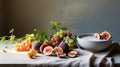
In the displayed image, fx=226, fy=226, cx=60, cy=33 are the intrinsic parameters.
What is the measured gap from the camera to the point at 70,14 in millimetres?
2314

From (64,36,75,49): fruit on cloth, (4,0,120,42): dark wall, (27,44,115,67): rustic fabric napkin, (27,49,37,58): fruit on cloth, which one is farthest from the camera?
(4,0,120,42): dark wall

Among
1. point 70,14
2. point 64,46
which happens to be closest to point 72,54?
point 64,46

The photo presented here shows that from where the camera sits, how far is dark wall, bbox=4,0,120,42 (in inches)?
90.3

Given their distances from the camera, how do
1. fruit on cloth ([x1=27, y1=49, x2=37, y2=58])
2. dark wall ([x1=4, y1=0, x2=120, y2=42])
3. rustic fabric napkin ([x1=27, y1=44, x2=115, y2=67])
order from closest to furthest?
rustic fabric napkin ([x1=27, y1=44, x2=115, y2=67]) < fruit on cloth ([x1=27, y1=49, x2=37, y2=58]) < dark wall ([x1=4, y1=0, x2=120, y2=42])

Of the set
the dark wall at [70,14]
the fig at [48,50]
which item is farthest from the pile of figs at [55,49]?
the dark wall at [70,14]

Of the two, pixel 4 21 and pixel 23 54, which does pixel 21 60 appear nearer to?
pixel 23 54

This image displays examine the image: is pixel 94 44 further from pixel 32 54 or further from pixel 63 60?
pixel 32 54

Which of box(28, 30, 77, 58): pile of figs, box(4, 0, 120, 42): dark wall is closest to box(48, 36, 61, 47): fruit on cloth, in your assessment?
box(28, 30, 77, 58): pile of figs

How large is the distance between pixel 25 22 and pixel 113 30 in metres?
0.91

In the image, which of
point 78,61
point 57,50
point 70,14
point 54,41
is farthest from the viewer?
point 70,14

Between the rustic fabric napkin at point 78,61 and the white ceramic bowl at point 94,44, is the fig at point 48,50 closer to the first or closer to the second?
the rustic fabric napkin at point 78,61

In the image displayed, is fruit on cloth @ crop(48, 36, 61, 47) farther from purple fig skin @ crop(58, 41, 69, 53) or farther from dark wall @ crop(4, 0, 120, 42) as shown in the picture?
dark wall @ crop(4, 0, 120, 42)

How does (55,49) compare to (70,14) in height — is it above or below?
below

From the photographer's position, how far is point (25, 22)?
2355 millimetres
